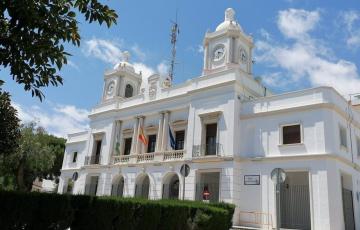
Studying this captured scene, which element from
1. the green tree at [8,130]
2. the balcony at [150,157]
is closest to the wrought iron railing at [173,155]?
the balcony at [150,157]

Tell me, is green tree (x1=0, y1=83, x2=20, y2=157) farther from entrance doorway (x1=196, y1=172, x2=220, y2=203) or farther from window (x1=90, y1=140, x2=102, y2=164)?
window (x1=90, y1=140, x2=102, y2=164)

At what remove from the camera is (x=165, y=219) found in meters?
11.3

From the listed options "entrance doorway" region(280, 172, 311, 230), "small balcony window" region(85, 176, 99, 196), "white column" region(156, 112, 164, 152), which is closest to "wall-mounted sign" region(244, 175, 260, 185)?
"entrance doorway" region(280, 172, 311, 230)

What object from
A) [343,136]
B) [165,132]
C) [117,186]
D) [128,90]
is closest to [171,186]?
[165,132]

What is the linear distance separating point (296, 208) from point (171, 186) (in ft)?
29.9

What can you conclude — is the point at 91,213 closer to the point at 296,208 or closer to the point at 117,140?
the point at 296,208

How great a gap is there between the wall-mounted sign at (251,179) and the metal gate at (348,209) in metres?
4.86

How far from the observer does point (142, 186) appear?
90.5ft

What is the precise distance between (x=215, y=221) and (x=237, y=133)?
1013 cm

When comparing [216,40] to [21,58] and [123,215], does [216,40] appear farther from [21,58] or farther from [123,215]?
[21,58]

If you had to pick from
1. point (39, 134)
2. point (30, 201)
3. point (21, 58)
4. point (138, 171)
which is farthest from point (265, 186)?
point (39, 134)

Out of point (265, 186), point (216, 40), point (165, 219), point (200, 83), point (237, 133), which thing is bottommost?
point (165, 219)

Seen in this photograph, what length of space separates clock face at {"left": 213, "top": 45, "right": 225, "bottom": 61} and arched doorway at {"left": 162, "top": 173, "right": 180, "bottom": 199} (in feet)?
28.9

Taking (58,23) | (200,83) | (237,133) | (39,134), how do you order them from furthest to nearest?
(39,134)
(200,83)
(237,133)
(58,23)
